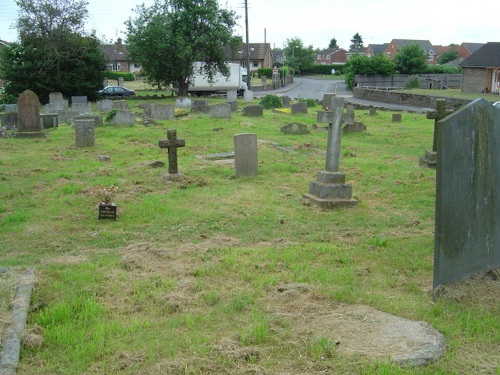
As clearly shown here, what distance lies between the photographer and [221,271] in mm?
6289

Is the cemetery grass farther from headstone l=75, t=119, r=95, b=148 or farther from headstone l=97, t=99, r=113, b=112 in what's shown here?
headstone l=97, t=99, r=113, b=112

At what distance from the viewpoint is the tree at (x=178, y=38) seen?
4116 centimetres

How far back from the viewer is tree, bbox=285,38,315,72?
100125 mm

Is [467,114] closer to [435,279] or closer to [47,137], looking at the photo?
[435,279]

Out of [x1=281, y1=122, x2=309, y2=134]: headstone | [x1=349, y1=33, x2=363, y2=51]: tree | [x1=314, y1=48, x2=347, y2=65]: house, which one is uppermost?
[x1=349, y1=33, x2=363, y2=51]: tree

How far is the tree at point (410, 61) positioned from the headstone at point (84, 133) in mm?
54325

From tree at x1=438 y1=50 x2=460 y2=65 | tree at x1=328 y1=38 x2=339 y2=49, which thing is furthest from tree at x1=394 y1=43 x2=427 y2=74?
tree at x1=328 y1=38 x2=339 y2=49

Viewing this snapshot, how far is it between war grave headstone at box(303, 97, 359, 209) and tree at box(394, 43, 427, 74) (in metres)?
58.5

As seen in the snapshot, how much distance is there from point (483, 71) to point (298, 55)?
181 feet

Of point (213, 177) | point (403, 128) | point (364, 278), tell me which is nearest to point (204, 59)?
point (403, 128)

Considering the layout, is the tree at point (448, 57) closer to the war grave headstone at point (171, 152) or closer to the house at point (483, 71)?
the house at point (483, 71)

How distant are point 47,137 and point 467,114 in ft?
57.1

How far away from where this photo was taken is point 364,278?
20.0ft

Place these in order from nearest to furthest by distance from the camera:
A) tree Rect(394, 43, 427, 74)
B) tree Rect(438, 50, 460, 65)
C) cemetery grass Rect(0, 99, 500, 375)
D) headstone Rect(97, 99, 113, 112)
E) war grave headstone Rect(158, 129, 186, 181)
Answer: cemetery grass Rect(0, 99, 500, 375) → war grave headstone Rect(158, 129, 186, 181) → headstone Rect(97, 99, 113, 112) → tree Rect(394, 43, 427, 74) → tree Rect(438, 50, 460, 65)
